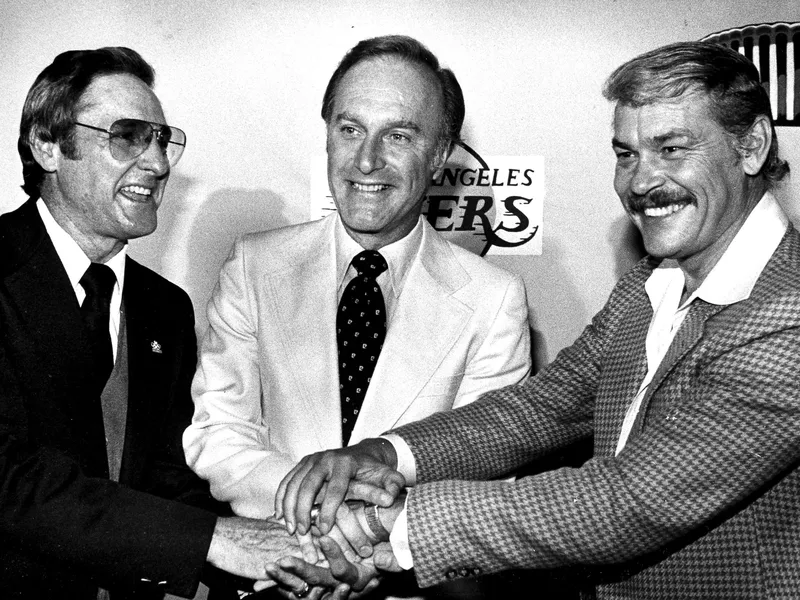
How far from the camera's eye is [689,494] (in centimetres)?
181

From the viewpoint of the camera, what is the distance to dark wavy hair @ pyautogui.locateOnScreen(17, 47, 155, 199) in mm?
2422

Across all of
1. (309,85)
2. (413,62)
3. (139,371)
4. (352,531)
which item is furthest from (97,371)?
(309,85)

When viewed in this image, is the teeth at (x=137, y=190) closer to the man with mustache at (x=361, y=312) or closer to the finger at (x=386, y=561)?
the man with mustache at (x=361, y=312)

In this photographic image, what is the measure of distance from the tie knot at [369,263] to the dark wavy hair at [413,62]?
340 millimetres

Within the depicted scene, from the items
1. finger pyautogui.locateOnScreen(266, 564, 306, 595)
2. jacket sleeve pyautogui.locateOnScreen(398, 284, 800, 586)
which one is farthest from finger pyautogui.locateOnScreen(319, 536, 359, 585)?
jacket sleeve pyautogui.locateOnScreen(398, 284, 800, 586)

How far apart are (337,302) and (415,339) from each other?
215 mm

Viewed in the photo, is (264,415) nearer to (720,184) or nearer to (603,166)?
(720,184)

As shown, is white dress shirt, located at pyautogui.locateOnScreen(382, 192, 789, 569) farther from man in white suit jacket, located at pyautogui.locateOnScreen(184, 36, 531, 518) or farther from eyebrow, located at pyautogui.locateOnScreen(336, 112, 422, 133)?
eyebrow, located at pyautogui.locateOnScreen(336, 112, 422, 133)

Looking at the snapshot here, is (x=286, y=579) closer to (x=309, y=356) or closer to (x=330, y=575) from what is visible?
(x=330, y=575)

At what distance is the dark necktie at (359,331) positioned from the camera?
8.14 feet

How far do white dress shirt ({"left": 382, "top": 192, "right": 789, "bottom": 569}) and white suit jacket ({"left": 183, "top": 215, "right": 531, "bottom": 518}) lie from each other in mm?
466

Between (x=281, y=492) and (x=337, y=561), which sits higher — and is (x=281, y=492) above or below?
above

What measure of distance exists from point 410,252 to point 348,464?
0.61 meters

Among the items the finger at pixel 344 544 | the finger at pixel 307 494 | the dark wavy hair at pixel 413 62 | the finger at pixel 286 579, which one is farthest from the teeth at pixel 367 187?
the finger at pixel 286 579
